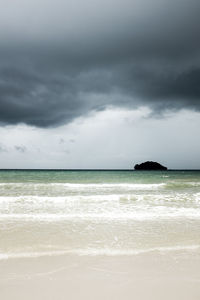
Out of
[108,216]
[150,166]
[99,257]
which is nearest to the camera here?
[99,257]

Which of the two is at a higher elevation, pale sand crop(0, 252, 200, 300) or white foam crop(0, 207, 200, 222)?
pale sand crop(0, 252, 200, 300)

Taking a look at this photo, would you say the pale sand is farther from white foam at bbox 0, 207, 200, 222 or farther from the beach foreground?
white foam at bbox 0, 207, 200, 222

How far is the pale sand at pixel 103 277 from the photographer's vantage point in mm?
3404

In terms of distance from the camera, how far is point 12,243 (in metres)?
5.75

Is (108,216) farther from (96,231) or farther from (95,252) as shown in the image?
(95,252)

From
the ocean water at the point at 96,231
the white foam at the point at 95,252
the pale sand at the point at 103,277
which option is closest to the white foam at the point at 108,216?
the ocean water at the point at 96,231

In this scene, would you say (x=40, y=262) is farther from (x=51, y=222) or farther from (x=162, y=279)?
(x=51, y=222)

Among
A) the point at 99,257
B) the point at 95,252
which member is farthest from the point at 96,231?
the point at 99,257

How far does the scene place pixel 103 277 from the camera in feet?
13.0

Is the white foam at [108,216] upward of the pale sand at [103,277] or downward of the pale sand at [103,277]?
downward

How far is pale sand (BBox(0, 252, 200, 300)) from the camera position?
3404 millimetres

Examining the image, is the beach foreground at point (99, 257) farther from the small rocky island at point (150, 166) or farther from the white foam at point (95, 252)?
the small rocky island at point (150, 166)

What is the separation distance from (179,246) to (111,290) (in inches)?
116

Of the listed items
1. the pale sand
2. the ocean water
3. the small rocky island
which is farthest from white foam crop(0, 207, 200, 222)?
the small rocky island
